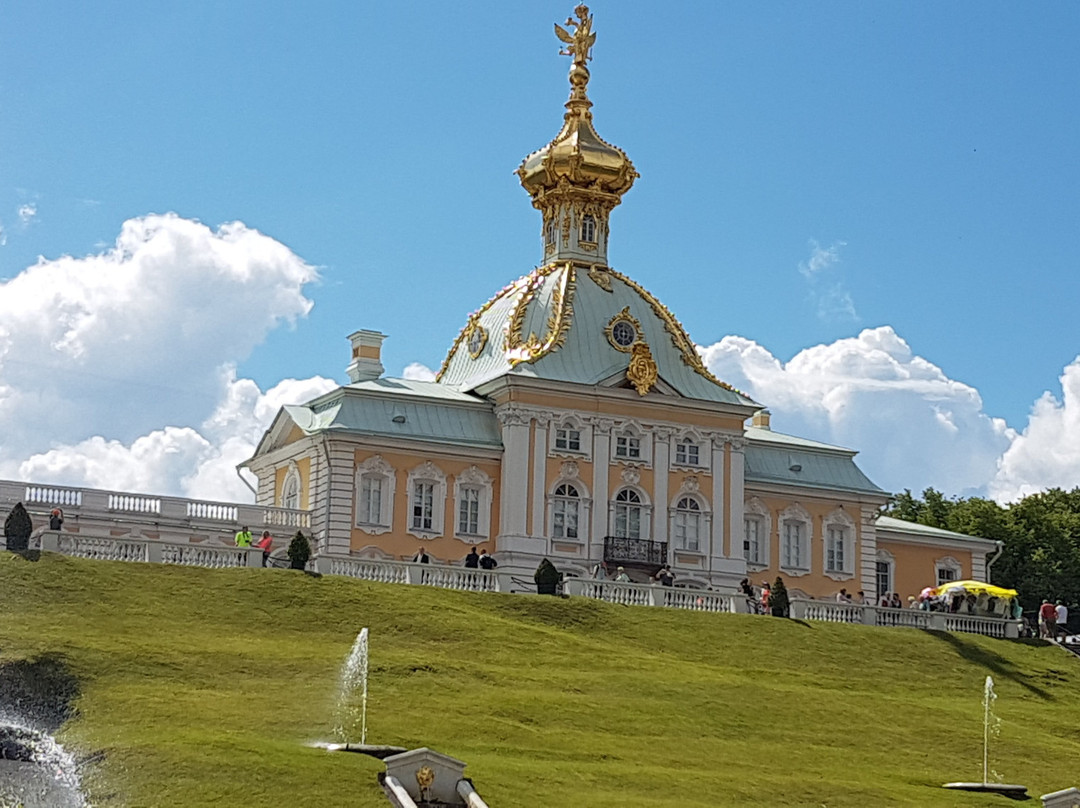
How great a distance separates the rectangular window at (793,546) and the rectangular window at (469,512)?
1106 cm

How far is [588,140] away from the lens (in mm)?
69688

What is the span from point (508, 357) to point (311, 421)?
21.9 ft

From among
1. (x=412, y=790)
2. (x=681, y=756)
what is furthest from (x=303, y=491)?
(x=412, y=790)

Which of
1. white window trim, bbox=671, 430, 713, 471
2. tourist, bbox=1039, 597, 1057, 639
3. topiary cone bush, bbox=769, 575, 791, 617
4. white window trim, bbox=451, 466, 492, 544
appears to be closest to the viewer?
topiary cone bush, bbox=769, 575, 791, 617

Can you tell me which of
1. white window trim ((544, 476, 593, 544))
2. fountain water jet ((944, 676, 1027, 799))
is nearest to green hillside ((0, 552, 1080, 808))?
fountain water jet ((944, 676, 1027, 799))

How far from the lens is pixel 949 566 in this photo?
237 ft

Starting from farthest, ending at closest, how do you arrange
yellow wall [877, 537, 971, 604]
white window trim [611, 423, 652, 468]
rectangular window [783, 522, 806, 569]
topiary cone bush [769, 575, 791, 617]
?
yellow wall [877, 537, 971, 604], rectangular window [783, 522, 806, 569], white window trim [611, 423, 652, 468], topiary cone bush [769, 575, 791, 617]

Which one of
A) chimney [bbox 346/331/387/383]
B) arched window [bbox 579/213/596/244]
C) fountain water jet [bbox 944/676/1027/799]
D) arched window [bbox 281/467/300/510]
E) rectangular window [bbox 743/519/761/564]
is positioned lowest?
fountain water jet [bbox 944/676/1027/799]

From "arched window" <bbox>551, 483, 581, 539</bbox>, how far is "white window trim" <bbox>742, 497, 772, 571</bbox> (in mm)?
6553

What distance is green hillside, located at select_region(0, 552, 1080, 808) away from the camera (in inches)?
1216

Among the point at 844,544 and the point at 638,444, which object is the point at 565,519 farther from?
the point at 844,544

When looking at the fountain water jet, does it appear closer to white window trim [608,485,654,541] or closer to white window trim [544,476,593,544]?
white window trim [544,476,593,544]

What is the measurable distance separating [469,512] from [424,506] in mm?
1464

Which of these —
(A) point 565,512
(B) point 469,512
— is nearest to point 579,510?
(A) point 565,512
